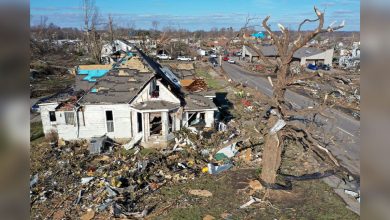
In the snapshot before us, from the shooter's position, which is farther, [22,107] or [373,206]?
[373,206]

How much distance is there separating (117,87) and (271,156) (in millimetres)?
11766

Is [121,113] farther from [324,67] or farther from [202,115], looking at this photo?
[324,67]

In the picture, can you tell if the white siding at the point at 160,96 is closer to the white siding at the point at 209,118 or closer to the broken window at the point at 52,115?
the white siding at the point at 209,118

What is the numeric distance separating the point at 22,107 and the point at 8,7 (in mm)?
343

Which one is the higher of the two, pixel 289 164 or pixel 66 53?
pixel 66 53

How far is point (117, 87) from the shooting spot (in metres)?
20.1

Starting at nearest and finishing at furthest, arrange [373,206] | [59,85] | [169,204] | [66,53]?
[373,206]
[169,204]
[59,85]
[66,53]

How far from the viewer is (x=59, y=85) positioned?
36438mm

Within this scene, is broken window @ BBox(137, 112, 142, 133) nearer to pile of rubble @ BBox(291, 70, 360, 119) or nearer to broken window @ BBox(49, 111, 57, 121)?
broken window @ BBox(49, 111, 57, 121)

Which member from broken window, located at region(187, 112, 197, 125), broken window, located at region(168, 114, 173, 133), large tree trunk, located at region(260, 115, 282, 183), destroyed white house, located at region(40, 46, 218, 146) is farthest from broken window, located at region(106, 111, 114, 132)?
large tree trunk, located at region(260, 115, 282, 183)

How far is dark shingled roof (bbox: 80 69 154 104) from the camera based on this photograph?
62.1 ft

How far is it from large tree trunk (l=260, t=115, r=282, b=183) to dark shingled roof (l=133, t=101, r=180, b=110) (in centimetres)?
747

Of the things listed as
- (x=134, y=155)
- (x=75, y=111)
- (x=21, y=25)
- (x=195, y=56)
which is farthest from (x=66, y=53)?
(x=21, y=25)

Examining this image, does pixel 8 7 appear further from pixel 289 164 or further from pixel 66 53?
pixel 66 53
